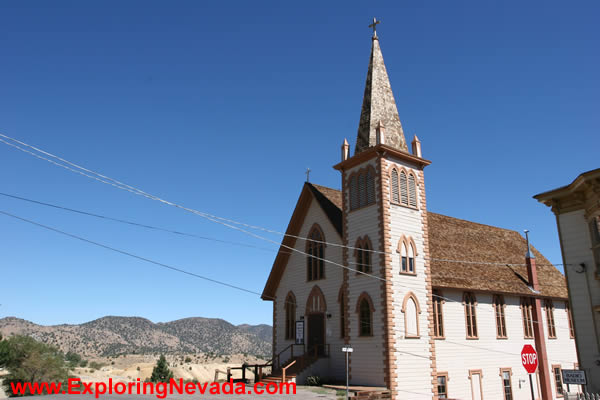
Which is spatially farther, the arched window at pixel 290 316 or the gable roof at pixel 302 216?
the arched window at pixel 290 316

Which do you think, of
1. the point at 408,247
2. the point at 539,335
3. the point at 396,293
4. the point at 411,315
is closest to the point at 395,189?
the point at 408,247

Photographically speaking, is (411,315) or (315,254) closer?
(411,315)

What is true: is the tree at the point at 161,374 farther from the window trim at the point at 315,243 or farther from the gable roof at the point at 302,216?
the window trim at the point at 315,243

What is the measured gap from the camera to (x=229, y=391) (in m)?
24.2

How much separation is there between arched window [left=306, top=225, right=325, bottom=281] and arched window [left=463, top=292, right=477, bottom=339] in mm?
8669

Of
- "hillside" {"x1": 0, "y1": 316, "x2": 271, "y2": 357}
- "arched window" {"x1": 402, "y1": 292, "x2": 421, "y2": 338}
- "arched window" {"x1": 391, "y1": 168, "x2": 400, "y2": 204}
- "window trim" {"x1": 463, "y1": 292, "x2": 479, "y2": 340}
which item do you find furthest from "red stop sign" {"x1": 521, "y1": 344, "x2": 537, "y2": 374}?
"hillside" {"x1": 0, "y1": 316, "x2": 271, "y2": 357}

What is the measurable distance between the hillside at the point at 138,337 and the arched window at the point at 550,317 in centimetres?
9353

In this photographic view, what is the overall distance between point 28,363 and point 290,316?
19.7m

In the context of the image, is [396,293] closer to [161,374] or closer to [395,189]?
[395,189]

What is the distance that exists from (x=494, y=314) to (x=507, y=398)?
497 cm

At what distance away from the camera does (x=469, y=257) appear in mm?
32531

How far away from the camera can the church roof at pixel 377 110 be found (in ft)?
93.1

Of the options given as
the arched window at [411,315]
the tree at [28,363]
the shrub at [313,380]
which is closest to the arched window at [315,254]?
the shrub at [313,380]

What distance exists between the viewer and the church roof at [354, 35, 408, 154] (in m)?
28.4
